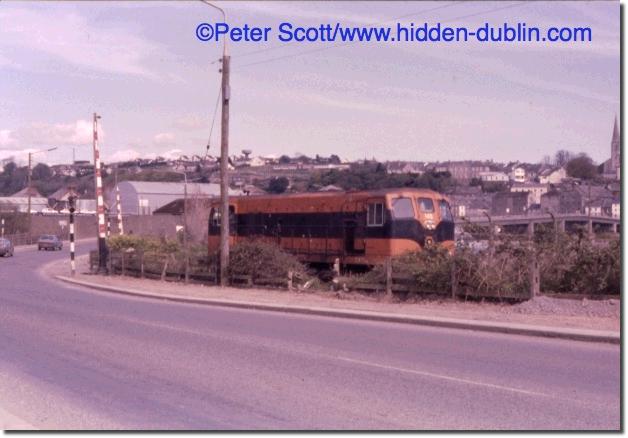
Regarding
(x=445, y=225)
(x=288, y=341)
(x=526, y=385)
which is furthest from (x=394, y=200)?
(x=526, y=385)

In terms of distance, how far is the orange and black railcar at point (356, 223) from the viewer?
26.5 m

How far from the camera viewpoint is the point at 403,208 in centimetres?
2666

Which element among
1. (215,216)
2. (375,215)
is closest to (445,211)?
(375,215)

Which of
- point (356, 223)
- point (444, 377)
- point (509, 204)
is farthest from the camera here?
point (509, 204)

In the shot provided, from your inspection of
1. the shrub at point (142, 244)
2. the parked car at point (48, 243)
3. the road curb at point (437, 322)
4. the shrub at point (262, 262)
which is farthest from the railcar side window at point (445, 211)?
the parked car at point (48, 243)

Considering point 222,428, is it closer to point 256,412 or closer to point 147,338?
point 256,412

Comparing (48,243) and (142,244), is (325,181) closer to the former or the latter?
(48,243)

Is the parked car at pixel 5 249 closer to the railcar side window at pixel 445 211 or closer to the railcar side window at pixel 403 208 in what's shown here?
the railcar side window at pixel 445 211

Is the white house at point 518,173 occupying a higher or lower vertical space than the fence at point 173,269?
higher

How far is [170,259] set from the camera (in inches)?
1293

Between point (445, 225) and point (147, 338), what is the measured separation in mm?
15611

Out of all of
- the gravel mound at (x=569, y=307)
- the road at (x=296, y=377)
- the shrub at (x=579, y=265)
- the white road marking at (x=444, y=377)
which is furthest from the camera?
the shrub at (x=579, y=265)

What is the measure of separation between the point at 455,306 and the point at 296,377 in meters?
9.50

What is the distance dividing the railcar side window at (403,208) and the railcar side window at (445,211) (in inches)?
72.5
